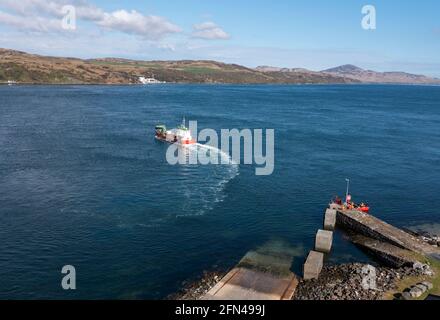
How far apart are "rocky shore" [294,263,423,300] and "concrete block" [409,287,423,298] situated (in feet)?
6.40

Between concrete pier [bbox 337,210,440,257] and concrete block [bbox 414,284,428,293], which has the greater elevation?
concrete pier [bbox 337,210,440,257]

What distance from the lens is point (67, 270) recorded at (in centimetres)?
4706

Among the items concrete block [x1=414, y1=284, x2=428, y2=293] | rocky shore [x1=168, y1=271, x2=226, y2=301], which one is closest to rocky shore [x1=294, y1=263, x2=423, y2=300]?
concrete block [x1=414, y1=284, x2=428, y2=293]

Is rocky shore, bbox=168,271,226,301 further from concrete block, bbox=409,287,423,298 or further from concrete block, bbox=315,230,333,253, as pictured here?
concrete block, bbox=409,287,423,298

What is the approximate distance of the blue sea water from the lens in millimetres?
48469

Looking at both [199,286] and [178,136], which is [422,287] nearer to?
[199,286]

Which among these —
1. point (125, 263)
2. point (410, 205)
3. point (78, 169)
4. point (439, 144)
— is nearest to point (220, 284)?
point (125, 263)

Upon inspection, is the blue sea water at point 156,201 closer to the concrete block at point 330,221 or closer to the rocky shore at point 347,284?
the concrete block at point 330,221

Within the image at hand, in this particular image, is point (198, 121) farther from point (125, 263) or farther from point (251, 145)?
point (125, 263)

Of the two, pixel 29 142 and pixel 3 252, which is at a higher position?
pixel 29 142

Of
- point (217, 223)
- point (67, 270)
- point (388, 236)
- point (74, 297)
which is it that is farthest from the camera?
point (217, 223)

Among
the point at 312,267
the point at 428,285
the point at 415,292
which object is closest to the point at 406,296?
the point at 415,292

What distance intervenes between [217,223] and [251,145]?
56302mm

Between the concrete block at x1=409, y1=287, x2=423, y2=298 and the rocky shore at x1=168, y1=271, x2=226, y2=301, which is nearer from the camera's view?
the concrete block at x1=409, y1=287, x2=423, y2=298
